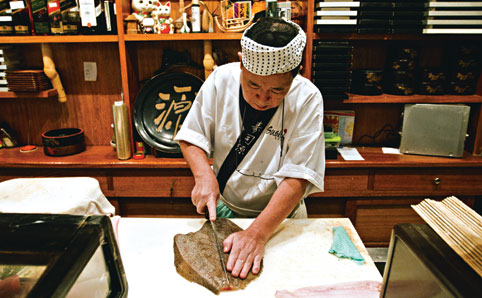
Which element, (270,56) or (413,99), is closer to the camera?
(270,56)

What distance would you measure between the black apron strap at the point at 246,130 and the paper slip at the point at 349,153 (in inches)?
48.8

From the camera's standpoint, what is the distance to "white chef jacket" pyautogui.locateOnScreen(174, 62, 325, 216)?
158 cm

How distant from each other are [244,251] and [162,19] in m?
1.98

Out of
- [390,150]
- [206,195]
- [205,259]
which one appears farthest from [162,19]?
[390,150]

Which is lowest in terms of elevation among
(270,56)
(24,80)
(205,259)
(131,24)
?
(205,259)

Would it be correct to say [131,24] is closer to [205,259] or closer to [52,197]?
[52,197]

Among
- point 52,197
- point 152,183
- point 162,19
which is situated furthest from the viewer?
point 152,183

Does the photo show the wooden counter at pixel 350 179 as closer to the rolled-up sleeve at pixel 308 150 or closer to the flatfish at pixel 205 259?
the rolled-up sleeve at pixel 308 150

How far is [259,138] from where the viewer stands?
1688mm

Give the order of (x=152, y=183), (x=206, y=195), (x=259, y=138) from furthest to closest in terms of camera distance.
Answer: (x=152, y=183), (x=259, y=138), (x=206, y=195)

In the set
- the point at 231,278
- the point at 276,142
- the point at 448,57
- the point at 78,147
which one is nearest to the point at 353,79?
the point at 448,57

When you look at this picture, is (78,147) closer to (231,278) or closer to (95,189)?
(95,189)

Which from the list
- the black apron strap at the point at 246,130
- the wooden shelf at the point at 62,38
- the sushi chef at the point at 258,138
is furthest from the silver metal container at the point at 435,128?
the wooden shelf at the point at 62,38

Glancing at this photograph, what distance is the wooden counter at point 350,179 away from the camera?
265cm
